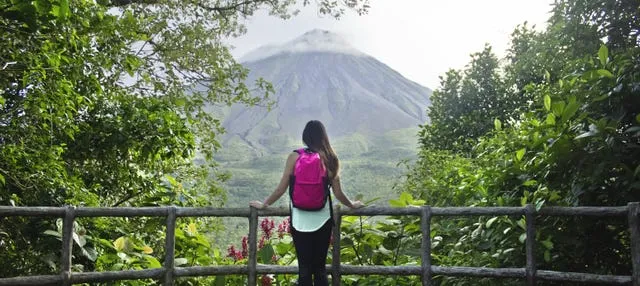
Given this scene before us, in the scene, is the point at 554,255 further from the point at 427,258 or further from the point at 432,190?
the point at 432,190

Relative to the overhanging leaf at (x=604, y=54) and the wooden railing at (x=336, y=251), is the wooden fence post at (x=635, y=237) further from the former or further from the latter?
the overhanging leaf at (x=604, y=54)

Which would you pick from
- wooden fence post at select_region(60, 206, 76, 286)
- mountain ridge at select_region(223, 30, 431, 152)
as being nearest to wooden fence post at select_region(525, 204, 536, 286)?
wooden fence post at select_region(60, 206, 76, 286)

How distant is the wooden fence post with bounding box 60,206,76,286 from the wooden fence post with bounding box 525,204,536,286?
292cm

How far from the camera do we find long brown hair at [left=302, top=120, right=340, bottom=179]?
3789mm

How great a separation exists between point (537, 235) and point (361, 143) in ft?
343

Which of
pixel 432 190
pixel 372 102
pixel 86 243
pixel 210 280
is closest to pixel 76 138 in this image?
pixel 86 243

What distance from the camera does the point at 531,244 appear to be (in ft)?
13.0

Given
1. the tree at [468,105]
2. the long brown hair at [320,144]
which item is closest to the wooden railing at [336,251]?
the long brown hair at [320,144]

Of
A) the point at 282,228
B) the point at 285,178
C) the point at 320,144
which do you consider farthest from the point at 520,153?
the point at 282,228

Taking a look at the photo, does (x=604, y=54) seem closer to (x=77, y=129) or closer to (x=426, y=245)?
(x=426, y=245)

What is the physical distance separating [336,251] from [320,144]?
911mm

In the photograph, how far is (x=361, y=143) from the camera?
10869 cm

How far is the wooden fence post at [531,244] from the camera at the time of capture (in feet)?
13.0

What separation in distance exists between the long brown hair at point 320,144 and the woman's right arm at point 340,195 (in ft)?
0.14
